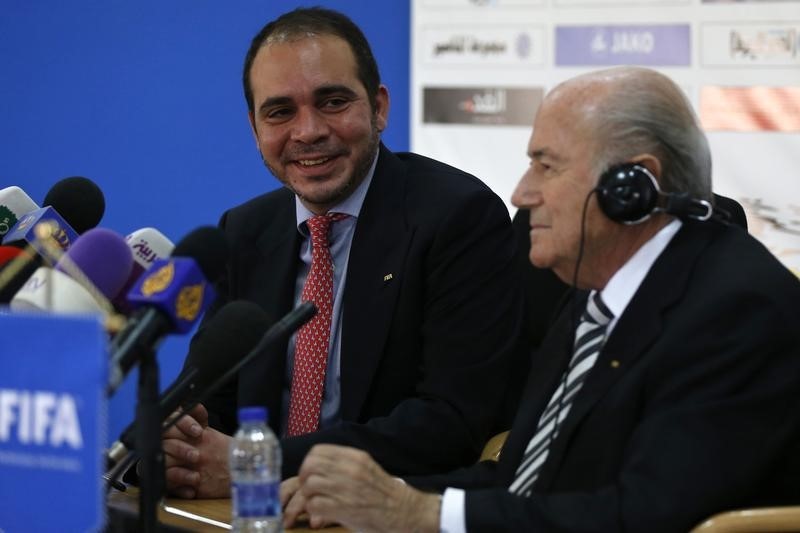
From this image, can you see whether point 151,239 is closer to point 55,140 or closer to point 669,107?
point 669,107

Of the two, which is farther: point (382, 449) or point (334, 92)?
point (334, 92)

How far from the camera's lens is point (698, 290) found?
188 centimetres

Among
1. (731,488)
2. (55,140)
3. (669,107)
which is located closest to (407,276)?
(669,107)

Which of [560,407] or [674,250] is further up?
[674,250]

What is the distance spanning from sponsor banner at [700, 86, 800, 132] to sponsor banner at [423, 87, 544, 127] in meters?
0.61

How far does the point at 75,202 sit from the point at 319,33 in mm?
792

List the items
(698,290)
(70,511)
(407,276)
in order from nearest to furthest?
(70,511)
(698,290)
(407,276)

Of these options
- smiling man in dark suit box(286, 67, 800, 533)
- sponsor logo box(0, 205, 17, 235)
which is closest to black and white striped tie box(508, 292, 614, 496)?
smiling man in dark suit box(286, 67, 800, 533)

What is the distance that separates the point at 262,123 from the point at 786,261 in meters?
2.06

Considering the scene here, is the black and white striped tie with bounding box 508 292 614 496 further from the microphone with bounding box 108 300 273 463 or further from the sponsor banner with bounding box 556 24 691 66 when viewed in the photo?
the sponsor banner with bounding box 556 24 691 66

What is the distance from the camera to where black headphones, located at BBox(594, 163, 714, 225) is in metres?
1.89

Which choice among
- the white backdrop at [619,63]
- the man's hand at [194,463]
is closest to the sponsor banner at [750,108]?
the white backdrop at [619,63]

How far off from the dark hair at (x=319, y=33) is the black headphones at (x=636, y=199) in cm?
98

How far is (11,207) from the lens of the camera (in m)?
2.19
